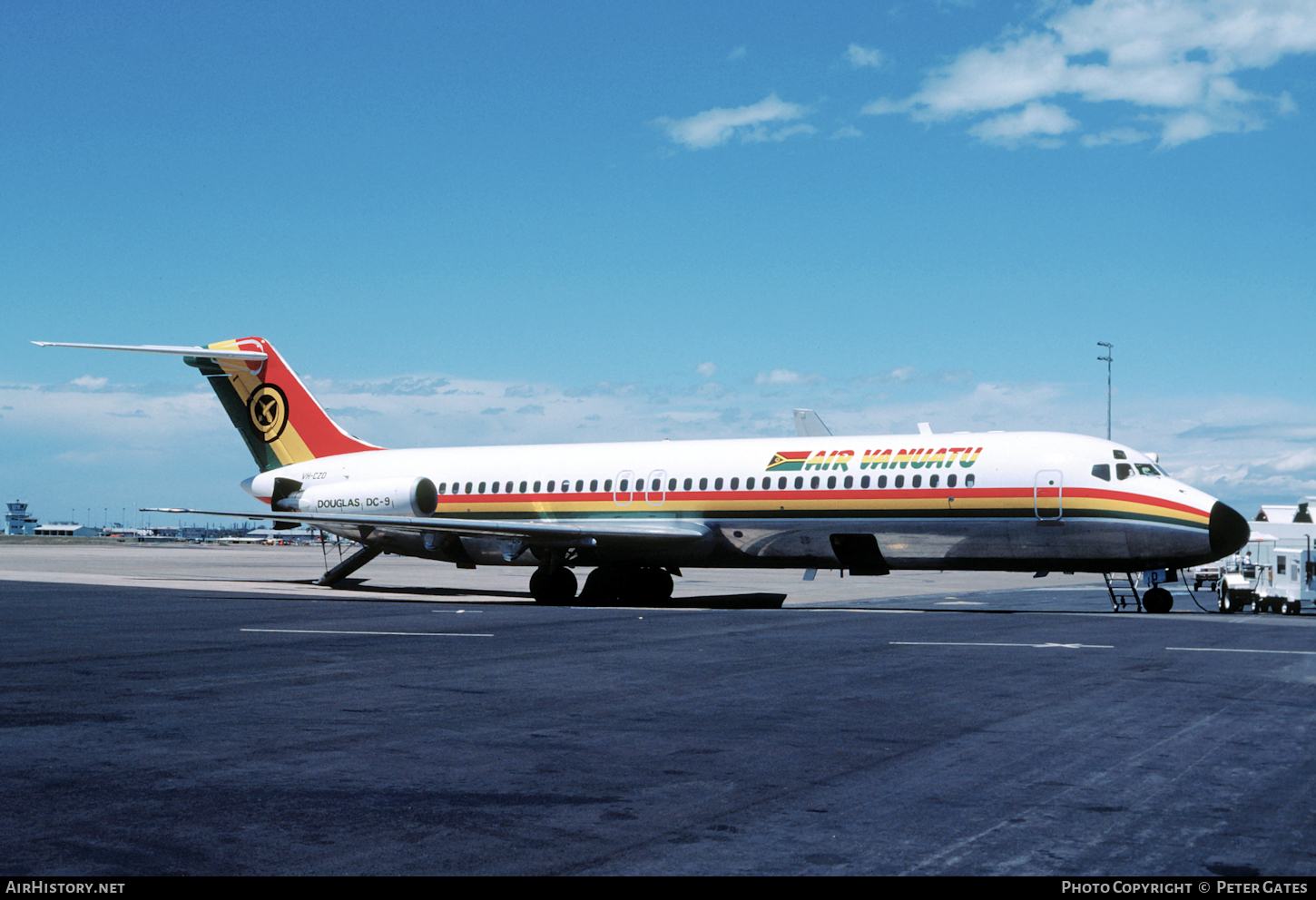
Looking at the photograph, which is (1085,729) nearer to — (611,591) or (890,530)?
(890,530)

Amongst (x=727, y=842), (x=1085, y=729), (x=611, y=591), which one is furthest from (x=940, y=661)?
(x=611, y=591)

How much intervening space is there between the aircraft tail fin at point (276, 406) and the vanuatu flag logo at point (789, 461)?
1374 cm

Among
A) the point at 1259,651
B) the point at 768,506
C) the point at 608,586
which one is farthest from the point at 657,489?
the point at 1259,651

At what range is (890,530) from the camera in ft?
84.9

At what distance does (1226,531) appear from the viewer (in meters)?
23.6

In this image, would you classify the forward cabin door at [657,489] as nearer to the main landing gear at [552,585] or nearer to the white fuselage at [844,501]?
the white fuselage at [844,501]

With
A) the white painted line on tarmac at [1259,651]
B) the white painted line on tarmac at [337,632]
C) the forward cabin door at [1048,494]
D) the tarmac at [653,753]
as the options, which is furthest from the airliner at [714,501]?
the white painted line on tarmac at [337,632]

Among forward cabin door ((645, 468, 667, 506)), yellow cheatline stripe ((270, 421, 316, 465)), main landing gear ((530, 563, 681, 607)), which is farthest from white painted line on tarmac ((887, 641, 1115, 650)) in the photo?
yellow cheatline stripe ((270, 421, 316, 465))

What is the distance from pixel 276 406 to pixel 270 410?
245 millimetres

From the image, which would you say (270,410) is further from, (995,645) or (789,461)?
(995,645)

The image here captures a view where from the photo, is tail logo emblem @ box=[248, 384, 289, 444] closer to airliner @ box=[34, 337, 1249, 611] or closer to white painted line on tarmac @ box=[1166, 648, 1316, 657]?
airliner @ box=[34, 337, 1249, 611]

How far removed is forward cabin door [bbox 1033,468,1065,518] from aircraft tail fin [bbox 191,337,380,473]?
775 inches

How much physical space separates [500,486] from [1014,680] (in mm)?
20863

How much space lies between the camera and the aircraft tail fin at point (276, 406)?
1414 inches
